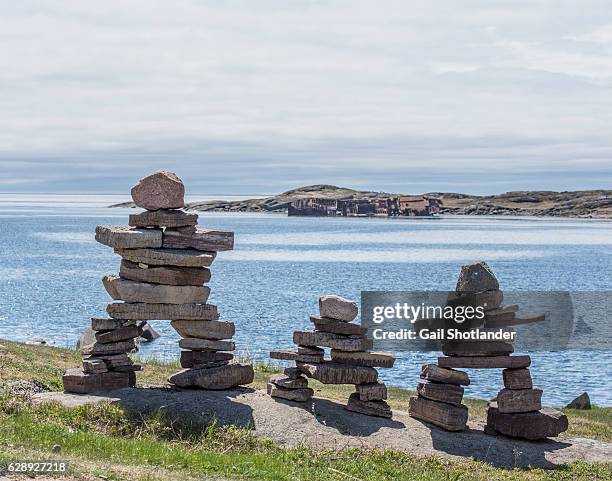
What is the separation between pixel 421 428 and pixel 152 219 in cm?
920

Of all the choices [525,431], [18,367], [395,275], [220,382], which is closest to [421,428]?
[525,431]

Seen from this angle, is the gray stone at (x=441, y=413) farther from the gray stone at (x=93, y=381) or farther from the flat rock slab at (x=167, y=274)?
the gray stone at (x=93, y=381)

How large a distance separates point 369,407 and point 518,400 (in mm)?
3992

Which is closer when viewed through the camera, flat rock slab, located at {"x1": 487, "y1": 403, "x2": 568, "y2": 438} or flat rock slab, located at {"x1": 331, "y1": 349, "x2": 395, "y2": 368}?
flat rock slab, located at {"x1": 487, "y1": 403, "x2": 568, "y2": 438}

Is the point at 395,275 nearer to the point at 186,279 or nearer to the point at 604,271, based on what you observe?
the point at 604,271

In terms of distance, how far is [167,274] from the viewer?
2428 centimetres

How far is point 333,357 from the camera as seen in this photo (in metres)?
24.4

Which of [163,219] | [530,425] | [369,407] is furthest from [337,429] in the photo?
[163,219]

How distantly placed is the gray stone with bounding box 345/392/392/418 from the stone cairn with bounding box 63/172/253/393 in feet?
10.7

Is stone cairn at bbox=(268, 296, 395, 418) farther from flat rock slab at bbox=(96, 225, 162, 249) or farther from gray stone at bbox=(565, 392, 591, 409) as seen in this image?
gray stone at bbox=(565, 392, 591, 409)

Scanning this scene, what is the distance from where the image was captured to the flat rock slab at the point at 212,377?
24250 millimetres

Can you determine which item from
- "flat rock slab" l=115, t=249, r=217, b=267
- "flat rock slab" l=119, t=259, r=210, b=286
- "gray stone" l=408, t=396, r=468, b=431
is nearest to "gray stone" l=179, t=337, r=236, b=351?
"flat rock slab" l=119, t=259, r=210, b=286

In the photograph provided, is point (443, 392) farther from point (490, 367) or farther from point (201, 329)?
point (201, 329)

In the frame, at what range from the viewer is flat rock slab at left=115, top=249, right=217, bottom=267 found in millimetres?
24141
